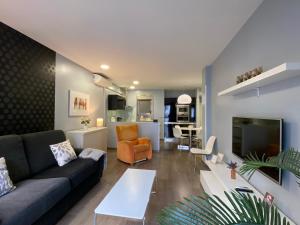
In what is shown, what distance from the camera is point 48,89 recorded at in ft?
11.0

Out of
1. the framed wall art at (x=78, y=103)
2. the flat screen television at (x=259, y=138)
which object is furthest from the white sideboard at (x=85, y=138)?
the flat screen television at (x=259, y=138)

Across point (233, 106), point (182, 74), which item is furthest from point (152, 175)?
point (182, 74)

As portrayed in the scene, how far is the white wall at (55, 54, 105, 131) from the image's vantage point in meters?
3.66

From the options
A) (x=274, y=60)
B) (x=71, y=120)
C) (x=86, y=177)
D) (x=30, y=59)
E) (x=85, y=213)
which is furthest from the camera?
(x=71, y=120)

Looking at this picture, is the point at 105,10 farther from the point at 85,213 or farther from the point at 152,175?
the point at 85,213

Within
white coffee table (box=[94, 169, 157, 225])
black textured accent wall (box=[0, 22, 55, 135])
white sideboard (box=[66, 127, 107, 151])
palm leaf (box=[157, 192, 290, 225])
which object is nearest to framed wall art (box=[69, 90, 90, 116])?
white sideboard (box=[66, 127, 107, 151])

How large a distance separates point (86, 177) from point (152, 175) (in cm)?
101

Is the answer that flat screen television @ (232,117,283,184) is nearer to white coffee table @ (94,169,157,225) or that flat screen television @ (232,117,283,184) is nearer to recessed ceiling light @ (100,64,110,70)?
white coffee table @ (94,169,157,225)

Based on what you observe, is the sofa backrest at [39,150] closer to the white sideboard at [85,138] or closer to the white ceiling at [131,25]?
the white sideboard at [85,138]

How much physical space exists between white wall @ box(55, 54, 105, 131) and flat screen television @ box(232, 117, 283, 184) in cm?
336

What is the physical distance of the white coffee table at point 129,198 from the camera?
166 cm

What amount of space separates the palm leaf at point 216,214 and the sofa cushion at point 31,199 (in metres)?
1.40

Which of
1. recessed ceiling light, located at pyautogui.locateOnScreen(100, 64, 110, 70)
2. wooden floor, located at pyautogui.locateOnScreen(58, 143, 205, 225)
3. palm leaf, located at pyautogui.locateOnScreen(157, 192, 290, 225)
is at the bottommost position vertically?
wooden floor, located at pyautogui.locateOnScreen(58, 143, 205, 225)

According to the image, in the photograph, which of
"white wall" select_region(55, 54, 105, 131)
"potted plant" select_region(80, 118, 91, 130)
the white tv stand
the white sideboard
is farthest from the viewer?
"potted plant" select_region(80, 118, 91, 130)
